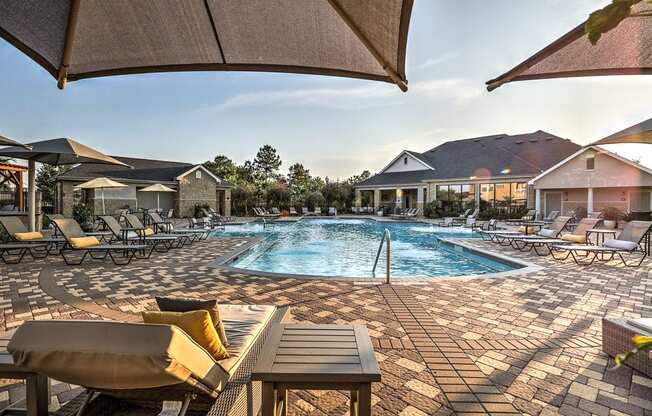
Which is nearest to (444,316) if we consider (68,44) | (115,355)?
(115,355)

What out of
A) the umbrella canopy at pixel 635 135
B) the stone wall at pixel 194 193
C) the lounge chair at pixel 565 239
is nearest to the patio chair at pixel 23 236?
the umbrella canopy at pixel 635 135

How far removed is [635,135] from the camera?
3.93 m

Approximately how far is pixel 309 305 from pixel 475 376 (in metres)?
2.46

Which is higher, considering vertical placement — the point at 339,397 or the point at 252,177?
the point at 252,177

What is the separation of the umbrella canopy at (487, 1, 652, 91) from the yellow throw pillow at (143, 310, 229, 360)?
2802mm

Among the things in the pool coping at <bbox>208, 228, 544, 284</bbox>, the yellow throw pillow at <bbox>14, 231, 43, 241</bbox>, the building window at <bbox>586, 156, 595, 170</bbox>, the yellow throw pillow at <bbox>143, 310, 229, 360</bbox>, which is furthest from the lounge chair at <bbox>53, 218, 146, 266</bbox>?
the building window at <bbox>586, 156, 595, 170</bbox>

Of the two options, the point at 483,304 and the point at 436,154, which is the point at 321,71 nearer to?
the point at 483,304

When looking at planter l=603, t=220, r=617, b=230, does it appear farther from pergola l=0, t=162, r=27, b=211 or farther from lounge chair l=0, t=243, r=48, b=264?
pergola l=0, t=162, r=27, b=211

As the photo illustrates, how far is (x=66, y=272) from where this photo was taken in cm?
709

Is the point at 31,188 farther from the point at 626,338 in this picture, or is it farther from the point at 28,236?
the point at 626,338

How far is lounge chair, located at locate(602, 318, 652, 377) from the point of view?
3006 millimetres

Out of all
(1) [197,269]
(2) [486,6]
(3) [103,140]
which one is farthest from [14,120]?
(2) [486,6]

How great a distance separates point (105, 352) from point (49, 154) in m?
10.3

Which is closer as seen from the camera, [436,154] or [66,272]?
[66,272]
